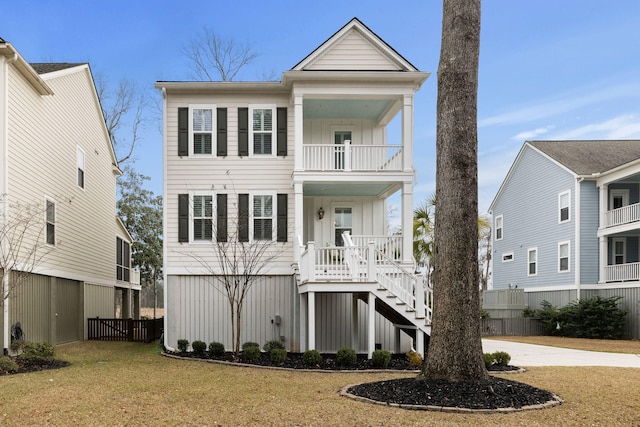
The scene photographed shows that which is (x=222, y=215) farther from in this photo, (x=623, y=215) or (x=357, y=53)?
(x=623, y=215)

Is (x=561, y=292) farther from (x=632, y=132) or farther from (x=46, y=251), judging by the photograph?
(x=46, y=251)

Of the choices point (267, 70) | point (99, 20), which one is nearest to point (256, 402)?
point (99, 20)

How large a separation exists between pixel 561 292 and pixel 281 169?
15596 millimetres

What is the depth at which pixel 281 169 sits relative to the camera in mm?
18016

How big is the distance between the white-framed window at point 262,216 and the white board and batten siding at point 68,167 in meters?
6.03

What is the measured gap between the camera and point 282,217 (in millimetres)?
17891

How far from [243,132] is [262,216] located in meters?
2.58

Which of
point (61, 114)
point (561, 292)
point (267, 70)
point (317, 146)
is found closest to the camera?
point (317, 146)

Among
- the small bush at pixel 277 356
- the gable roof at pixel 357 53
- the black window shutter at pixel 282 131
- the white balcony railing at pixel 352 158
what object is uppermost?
the gable roof at pixel 357 53

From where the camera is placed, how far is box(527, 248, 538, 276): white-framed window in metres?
29.6

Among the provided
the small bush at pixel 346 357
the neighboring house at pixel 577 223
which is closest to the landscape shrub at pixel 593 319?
the neighboring house at pixel 577 223

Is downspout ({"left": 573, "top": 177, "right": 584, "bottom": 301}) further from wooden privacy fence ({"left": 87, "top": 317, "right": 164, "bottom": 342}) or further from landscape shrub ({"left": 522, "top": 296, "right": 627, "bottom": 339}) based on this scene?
wooden privacy fence ({"left": 87, "top": 317, "right": 164, "bottom": 342})

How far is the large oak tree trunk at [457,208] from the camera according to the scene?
32.6ft

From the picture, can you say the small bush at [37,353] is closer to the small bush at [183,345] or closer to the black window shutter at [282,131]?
the small bush at [183,345]
